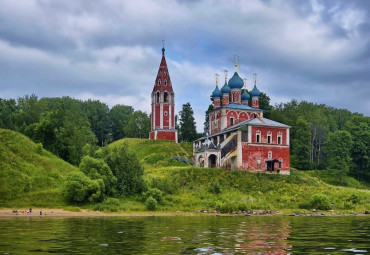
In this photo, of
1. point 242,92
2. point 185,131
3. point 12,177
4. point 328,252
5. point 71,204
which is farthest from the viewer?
point 185,131

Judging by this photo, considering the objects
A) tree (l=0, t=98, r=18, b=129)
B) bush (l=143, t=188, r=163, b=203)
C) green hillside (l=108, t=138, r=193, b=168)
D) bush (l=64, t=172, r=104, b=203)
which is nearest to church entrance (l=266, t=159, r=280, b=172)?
green hillside (l=108, t=138, r=193, b=168)

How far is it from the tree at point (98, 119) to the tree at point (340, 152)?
180 ft

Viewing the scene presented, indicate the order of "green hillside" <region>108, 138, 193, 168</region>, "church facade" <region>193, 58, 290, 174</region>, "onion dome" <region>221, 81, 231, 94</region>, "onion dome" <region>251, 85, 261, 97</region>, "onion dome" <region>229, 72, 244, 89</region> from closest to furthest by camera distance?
1. "church facade" <region>193, 58, 290, 174</region>
2. "green hillside" <region>108, 138, 193, 168</region>
3. "onion dome" <region>221, 81, 231, 94</region>
4. "onion dome" <region>229, 72, 244, 89</region>
5. "onion dome" <region>251, 85, 261, 97</region>

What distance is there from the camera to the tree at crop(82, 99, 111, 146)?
115m

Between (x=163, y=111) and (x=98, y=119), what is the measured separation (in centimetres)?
3253

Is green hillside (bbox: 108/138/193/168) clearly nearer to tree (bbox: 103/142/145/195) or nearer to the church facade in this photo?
the church facade

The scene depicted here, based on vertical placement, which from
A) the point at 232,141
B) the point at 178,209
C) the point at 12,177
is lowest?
the point at 178,209

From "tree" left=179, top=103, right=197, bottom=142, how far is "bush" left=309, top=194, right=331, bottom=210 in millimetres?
47569

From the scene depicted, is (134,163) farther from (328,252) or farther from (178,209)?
(328,252)

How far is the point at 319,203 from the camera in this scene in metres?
48.3

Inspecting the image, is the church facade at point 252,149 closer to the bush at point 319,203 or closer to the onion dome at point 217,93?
the onion dome at point 217,93

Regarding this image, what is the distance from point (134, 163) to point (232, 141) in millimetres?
18681

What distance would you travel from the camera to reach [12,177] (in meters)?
46.3

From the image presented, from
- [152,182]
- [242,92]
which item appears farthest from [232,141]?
[242,92]
